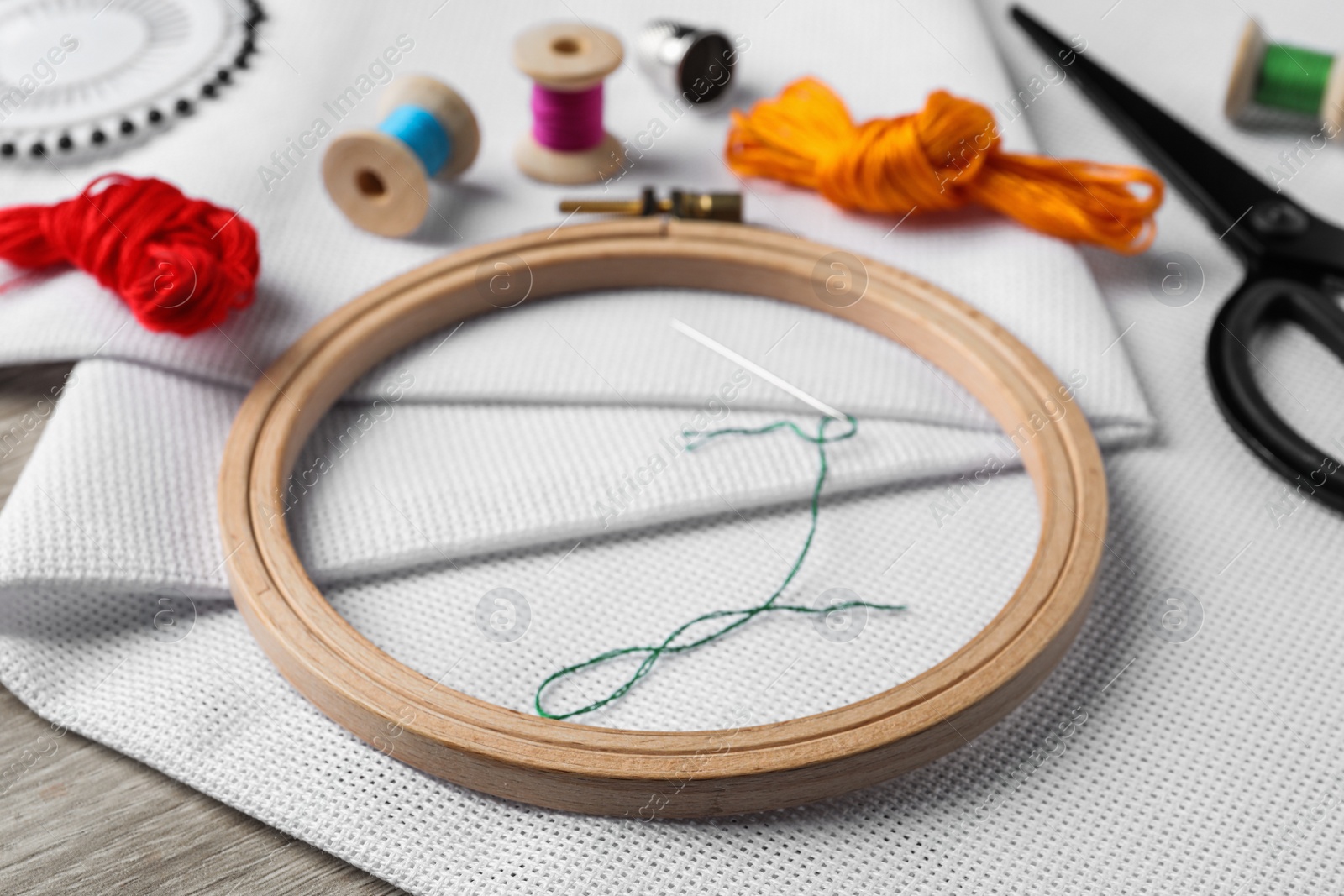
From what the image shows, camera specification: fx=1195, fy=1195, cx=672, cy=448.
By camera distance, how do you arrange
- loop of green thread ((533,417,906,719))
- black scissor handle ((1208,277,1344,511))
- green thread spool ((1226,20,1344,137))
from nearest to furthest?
loop of green thread ((533,417,906,719)) → black scissor handle ((1208,277,1344,511)) → green thread spool ((1226,20,1344,137))

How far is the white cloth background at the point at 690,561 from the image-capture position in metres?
0.96

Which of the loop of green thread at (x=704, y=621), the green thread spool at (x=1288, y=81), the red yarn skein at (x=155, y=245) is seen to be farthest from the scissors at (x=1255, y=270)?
the red yarn skein at (x=155, y=245)

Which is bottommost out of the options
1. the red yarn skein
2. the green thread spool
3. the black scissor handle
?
the red yarn skein

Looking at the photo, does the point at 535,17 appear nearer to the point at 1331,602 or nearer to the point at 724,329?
the point at 724,329

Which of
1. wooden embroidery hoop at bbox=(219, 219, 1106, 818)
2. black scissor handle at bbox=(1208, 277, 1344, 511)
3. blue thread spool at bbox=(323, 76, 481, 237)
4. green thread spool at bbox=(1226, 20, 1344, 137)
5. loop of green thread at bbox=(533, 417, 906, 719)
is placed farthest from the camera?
green thread spool at bbox=(1226, 20, 1344, 137)

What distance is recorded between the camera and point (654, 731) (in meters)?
0.94

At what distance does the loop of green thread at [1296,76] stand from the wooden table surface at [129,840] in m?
1.46

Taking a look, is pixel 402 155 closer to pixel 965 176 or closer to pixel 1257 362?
pixel 965 176

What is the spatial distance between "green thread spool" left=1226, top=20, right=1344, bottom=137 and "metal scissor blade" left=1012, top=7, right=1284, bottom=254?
0.17 metres

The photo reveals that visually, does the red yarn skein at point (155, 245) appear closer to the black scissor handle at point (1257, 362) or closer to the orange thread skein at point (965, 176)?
the orange thread skein at point (965, 176)

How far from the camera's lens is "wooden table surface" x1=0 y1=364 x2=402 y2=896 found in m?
0.93

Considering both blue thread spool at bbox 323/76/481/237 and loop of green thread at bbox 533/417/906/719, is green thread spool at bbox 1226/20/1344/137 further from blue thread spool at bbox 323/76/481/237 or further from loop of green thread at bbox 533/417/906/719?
blue thread spool at bbox 323/76/481/237

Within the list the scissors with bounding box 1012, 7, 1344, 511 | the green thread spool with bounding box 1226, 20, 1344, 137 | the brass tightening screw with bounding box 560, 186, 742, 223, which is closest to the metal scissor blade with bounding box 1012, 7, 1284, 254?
the scissors with bounding box 1012, 7, 1344, 511

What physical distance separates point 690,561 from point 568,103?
61cm
